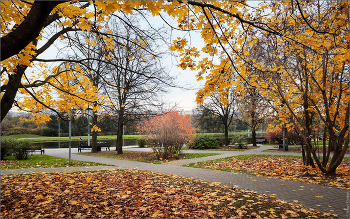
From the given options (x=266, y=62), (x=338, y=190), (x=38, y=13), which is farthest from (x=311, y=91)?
(x=38, y=13)

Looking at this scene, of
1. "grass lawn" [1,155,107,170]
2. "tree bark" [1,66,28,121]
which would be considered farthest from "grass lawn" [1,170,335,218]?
"grass lawn" [1,155,107,170]

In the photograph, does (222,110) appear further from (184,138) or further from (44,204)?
(44,204)

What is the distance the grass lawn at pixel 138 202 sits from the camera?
3.89m

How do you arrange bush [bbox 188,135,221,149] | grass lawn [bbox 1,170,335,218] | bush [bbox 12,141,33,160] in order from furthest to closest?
1. bush [bbox 188,135,221,149]
2. bush [bbox 12,141,33,160]
3. grass lawn [bbox 1,170,335,218]

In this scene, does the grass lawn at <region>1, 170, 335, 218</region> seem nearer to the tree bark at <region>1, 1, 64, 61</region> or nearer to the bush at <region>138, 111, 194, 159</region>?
the tree bark at <region>1, 1, 64, 61</region>

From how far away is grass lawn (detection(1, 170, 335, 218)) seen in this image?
389 centimetres

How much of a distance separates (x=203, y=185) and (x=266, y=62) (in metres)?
5.21

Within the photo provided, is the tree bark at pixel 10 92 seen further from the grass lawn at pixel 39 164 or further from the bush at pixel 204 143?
the bush at pixel 204 143

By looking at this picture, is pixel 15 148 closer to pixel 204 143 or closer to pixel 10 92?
pixel 10 92

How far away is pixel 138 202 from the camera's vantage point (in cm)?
446

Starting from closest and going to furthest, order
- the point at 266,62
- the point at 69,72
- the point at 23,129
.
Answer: the point at 69,72, the point at 266,62, the point at 23,129

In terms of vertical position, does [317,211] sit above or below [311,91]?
below

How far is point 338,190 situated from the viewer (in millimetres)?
5527

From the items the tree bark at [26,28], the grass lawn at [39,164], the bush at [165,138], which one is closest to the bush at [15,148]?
the grass lawn at [39,164]
